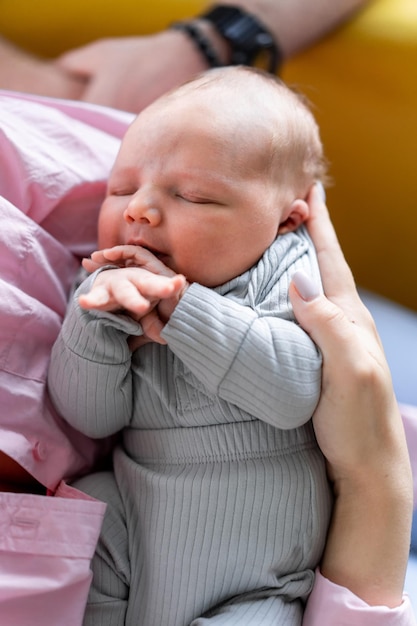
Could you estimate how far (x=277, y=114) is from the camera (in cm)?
98

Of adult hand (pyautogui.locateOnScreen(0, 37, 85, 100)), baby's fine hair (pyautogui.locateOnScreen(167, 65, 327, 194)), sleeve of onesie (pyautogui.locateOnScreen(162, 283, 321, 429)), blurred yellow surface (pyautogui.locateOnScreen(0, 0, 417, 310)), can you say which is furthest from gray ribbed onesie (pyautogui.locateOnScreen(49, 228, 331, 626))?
adult hand (pyautogui.locateOnScreen(0, 37, 85, 100))

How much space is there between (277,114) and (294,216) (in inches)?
5.4

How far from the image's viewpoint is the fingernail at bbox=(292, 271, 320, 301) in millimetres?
865

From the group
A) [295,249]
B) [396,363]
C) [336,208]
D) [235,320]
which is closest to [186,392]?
[235,320]

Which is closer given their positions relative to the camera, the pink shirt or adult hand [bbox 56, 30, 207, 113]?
the pink shirt

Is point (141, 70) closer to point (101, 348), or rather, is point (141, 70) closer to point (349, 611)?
point (101, 348)

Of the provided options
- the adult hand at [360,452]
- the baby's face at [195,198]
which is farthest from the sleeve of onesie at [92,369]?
the adult hand at [360,452]

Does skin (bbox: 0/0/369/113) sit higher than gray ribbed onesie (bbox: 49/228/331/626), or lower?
higher

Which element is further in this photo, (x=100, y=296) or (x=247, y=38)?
(x=247, y=38)

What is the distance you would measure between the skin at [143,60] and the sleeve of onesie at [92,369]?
63 cm

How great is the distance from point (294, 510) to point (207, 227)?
0.35m

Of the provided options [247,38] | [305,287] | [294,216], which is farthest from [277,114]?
[247,38]

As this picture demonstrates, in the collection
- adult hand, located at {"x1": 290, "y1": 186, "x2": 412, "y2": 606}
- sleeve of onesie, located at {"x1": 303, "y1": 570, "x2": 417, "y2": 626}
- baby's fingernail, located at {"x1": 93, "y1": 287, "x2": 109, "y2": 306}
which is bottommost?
sleeve of onesie, located at {"x1": 303, "y1": 570, "x2": 417, "y2": 626}

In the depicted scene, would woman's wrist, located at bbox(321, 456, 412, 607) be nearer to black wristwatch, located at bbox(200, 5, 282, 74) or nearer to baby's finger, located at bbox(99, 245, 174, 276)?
baby's finger, located at bbox(99, 245, 174, 276)
